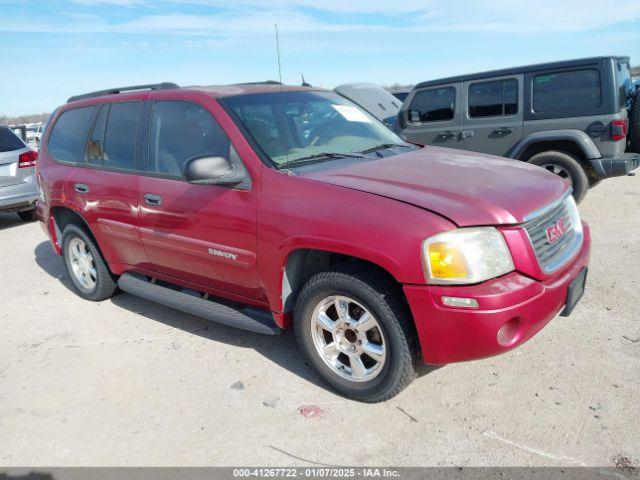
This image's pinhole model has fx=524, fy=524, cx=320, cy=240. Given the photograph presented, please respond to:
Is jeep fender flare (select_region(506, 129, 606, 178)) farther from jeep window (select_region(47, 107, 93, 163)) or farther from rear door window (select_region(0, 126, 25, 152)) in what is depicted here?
rear door window (select_region(0, 126, 25, 152))

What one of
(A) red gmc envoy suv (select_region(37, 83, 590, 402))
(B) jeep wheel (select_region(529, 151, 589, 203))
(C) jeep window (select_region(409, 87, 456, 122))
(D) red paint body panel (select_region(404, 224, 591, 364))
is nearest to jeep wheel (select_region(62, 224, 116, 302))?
(A) red gmc envoy suv (select_region(37, 83, 590, 402))

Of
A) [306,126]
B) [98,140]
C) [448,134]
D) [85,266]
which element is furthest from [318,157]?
[448,134]

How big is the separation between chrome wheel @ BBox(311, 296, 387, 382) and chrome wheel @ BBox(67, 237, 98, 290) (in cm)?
265

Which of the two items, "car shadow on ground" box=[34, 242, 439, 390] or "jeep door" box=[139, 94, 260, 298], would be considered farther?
"car shadow on ground" box=[34, 242, 439, 390]

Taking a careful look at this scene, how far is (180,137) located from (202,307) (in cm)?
121

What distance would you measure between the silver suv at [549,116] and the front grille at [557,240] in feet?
12.5

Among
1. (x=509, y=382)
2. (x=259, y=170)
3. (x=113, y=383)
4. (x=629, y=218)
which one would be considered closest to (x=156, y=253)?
(x=113, y=383)

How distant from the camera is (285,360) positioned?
11.8ft

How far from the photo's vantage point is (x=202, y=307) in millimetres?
3660

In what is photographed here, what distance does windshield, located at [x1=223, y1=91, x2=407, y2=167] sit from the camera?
11.2ft

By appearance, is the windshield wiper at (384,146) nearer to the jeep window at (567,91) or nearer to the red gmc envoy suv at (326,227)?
the red gmc envoy suv at (326,227)

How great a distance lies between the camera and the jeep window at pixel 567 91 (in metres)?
6.47

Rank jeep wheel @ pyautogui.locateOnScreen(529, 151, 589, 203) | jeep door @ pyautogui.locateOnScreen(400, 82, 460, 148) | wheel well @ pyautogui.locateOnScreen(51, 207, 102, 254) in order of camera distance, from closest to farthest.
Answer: wheel well @ pyautogui.locateOnScreen(51, 207, 102, 254), jeep wheel @ pyautogui.locateOnScreen(529, 151, 589, 203), jeep door @ pyautogui.locateOnScreen(400, 82, 460, 148)

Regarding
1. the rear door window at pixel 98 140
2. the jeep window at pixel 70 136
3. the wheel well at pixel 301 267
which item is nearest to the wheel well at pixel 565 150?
the wheel well at pixel 301 267
